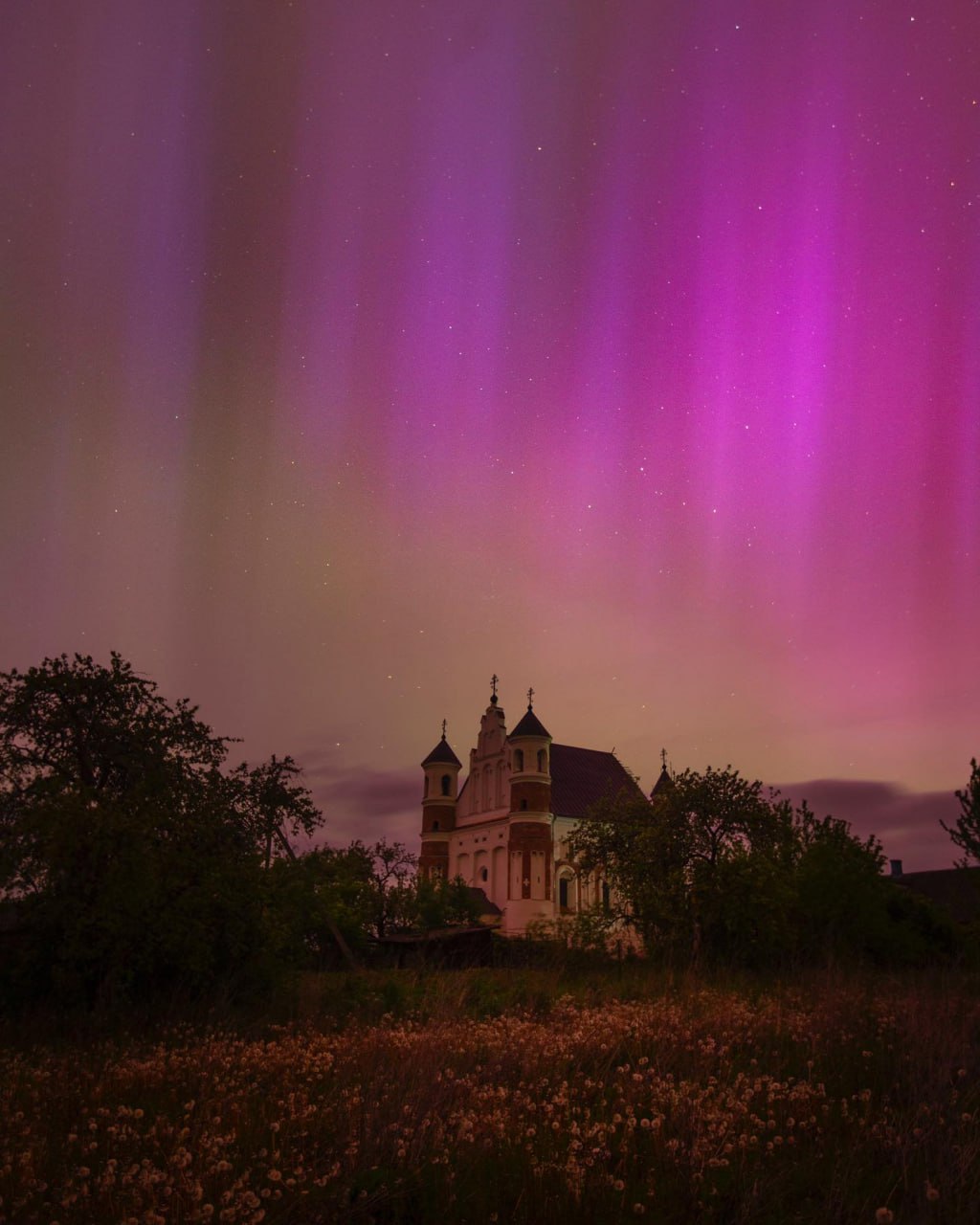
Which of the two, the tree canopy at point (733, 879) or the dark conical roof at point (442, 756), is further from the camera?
the dark conical roof at point (442, 756)

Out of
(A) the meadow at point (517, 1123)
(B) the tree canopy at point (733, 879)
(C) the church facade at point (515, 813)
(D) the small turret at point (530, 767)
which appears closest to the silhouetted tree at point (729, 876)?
(B) the tree canopy at point (733, 879)

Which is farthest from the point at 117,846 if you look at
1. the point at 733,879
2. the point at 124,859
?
the point at 733,879

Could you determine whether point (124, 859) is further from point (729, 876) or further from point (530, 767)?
point (530, 767)

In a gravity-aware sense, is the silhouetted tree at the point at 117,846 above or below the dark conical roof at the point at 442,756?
below

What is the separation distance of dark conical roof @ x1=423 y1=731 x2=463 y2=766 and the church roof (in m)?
8.78

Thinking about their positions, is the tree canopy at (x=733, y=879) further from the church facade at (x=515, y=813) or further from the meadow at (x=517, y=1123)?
the church facade at (x=515, y=813)

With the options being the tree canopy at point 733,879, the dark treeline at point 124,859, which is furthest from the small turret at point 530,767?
the dark treeline at point 124,859

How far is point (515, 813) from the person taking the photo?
6688 centimetres

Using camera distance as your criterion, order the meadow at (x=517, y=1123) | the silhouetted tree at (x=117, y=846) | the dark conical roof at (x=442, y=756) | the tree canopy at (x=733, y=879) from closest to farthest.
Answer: the meadow at (x=517, y=1123), the silhouetted tree at (x=117, y=846), the tree canopy at (x=733, y=879), the dark conical roof at (x=442, y=756)

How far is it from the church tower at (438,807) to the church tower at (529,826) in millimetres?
8376

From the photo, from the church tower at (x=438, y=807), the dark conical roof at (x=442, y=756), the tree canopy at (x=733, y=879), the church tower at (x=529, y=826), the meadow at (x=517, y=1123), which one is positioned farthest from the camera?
the dark conical roof at (x=442, y=756)

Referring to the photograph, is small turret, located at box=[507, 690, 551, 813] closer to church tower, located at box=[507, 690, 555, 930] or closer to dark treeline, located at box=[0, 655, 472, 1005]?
church tower, located at box=[507, 690, 555, 930]

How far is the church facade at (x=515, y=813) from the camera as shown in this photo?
6462 centimetres

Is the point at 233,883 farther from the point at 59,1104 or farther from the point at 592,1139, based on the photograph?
the point at 592,1139
